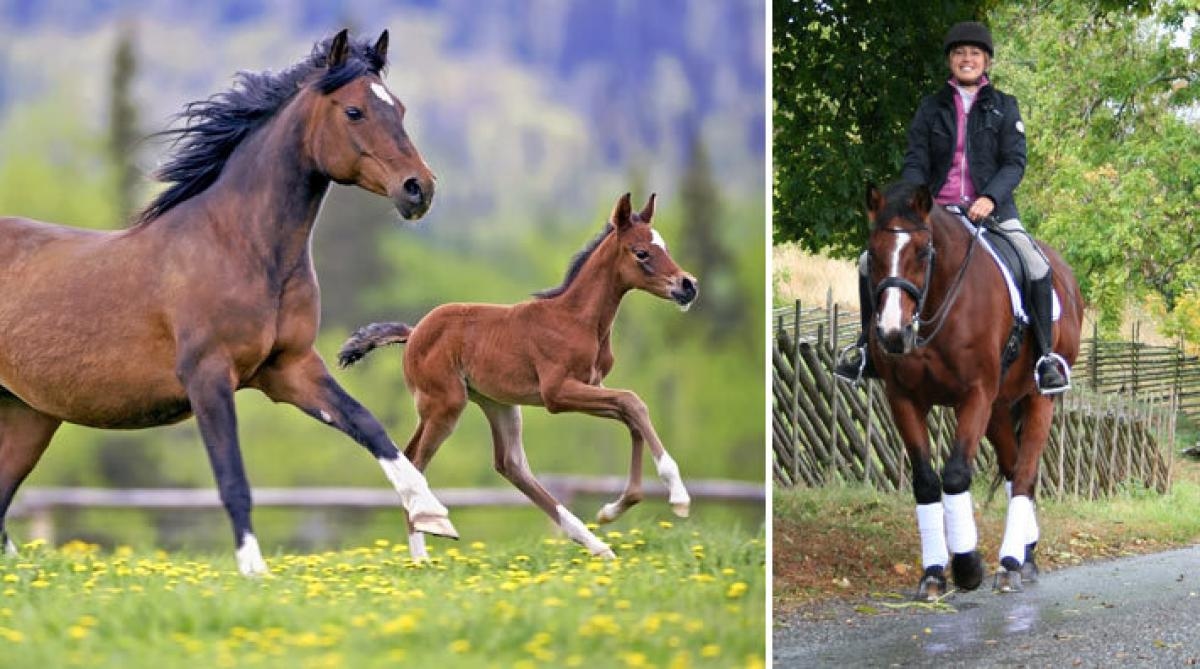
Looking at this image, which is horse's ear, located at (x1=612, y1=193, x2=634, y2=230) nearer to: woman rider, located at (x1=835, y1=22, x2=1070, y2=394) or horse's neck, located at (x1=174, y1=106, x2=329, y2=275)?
horse's neck, located at (x1=174, y1=106, x2=329, y2=275)

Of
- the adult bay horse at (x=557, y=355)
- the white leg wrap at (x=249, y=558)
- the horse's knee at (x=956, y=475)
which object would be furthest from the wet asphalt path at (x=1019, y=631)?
the white leg wrap at (x=249, y=558)

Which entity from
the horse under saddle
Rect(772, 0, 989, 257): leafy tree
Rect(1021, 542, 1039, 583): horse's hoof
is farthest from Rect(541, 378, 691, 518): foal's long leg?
Rect(772, 0, 989, 257): leafy tree

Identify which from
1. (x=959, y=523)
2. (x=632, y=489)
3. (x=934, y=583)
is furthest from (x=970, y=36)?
(x=632, y=489)

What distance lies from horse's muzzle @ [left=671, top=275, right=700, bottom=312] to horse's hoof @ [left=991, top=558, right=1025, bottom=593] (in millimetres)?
2479

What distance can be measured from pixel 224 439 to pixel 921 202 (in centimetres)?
272

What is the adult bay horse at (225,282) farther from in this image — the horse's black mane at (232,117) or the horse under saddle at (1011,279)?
the horse under saddle at (1011,279)

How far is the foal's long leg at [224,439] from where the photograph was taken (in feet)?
16.3

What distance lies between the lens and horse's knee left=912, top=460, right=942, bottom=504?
6.90 metres

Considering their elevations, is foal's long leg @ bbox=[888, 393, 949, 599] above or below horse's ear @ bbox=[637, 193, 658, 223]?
below

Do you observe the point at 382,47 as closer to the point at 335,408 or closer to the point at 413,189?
the point at 413,189

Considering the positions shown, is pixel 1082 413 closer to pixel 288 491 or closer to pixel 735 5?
pixel 735 5

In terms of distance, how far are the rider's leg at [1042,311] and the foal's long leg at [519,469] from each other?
245cm

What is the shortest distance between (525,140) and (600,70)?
0.33m

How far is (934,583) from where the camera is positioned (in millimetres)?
7008
